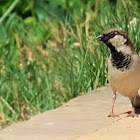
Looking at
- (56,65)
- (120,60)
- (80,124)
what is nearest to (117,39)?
(120,60)

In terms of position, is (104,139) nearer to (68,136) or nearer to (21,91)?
(68,136)

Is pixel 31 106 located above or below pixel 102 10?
below

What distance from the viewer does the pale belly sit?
483cm

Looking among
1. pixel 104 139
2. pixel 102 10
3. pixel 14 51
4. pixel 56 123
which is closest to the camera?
pixel 104 139

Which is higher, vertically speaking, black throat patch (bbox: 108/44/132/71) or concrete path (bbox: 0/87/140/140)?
black throat patch (bbox: 108/44/132/71)

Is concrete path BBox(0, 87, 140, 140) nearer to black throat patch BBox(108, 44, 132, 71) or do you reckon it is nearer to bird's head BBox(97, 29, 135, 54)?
black throat patch BBox(108, 44, 132, 71)

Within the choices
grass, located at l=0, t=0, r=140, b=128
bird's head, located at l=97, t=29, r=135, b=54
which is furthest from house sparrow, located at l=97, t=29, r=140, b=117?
grass, located at l=0, t=0, r=140, b=128

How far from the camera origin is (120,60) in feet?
16.0

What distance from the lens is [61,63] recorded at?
690 cm

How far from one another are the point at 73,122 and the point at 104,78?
1.52 meters

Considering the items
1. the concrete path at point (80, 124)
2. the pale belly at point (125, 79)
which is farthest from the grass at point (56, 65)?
the pale belly at point (125, 79)

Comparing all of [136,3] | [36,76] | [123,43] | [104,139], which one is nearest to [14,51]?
[36,76]

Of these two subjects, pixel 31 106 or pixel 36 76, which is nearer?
pixel 31 106

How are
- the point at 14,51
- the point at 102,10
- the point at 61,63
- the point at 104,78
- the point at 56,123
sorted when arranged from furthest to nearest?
the point at 14,51 < the point at 102,10 < the point at 61,63 < the point at 104,78 < the point at 56,123
